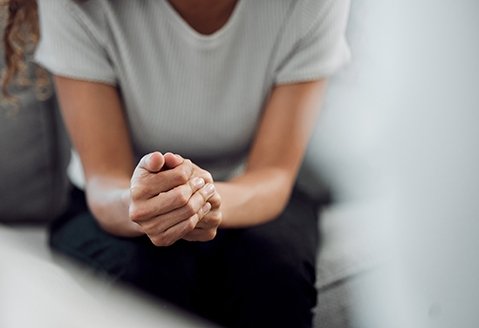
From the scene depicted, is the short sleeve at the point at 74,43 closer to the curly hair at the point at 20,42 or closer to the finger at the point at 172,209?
the curly hair at the point at 20,42

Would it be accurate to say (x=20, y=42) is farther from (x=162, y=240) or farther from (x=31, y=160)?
(x=162, y=240)

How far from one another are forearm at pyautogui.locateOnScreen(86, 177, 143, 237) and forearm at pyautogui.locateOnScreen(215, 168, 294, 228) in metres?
0.09

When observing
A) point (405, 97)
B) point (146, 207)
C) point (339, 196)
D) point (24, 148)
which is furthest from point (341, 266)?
point (24, 148)

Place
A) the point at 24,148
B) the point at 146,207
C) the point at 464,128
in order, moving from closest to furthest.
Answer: the point at 146,207
the point at 464,128
the point at 24,148

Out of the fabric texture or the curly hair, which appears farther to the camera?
the fabric texture

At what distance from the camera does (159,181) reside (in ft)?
1.74

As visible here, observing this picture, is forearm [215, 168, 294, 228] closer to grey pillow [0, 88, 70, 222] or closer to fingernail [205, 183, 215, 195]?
fingernail [205, 183, 215, 195]

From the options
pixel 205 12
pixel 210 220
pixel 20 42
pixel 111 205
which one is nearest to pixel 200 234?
pixel 210 220

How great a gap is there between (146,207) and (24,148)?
44 centimetres

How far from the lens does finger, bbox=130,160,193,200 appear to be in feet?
1.74

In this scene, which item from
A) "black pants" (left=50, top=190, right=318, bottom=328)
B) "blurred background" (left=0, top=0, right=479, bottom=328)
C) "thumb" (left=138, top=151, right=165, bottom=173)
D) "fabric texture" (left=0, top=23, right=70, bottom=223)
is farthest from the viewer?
"fabric texture" (left=0, top=23, right=70, bottom=223)

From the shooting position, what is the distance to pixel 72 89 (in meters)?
0.75

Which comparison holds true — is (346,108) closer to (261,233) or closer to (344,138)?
(344,138)

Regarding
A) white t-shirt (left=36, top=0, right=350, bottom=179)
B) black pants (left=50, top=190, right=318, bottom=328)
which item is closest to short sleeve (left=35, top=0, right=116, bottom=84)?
white t-shirt (left=36, top=0, right=350, bottom=179)
